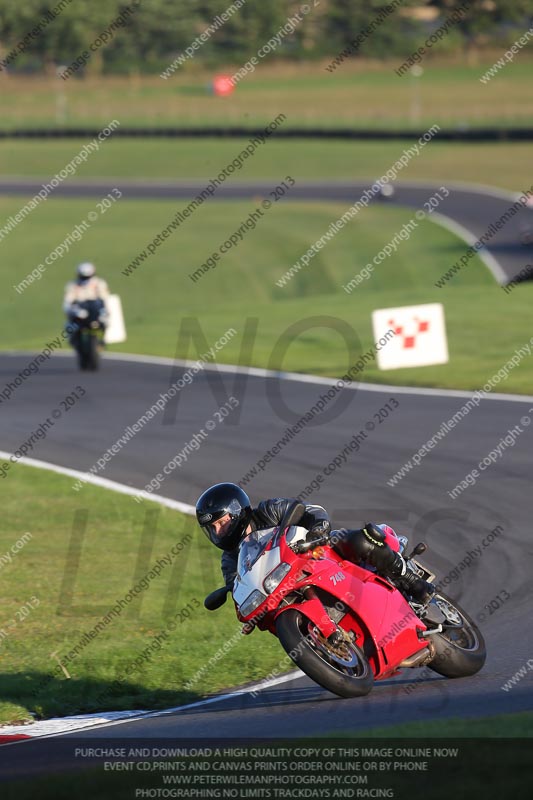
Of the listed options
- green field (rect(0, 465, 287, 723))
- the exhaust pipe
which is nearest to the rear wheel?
green field (rect(0, 465, 287, 723))

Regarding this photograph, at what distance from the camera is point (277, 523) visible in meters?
7.14

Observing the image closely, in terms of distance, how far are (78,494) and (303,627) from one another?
7.01 metres

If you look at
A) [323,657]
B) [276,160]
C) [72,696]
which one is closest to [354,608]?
[323,657]

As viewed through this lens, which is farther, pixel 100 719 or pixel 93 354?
pixel 93 354

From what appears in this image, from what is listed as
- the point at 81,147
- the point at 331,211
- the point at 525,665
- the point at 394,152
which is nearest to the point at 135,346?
the point at 525,665

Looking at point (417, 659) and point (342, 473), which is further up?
point (342, 473)

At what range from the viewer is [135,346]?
24.1m

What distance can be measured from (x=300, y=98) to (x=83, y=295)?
7683 centimetres

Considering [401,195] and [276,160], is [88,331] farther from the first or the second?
[276,160]

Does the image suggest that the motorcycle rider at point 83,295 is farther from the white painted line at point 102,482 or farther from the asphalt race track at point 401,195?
the asphalt race track at point 401,195

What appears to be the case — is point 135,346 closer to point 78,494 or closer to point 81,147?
point 78,494

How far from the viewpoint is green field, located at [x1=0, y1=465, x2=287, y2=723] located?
8.30 metres

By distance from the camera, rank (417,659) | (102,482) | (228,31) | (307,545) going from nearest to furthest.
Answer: (307,545), (417,659), (102,482), (228,31)

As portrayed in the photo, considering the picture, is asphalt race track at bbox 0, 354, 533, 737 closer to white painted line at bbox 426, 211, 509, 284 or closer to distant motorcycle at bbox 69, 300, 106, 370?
distant motorcycle at bbox 69, 300, 106, 370
